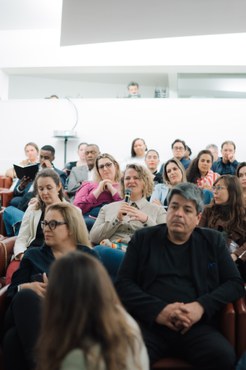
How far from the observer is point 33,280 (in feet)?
7.17

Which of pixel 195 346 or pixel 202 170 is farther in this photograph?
pixel 202 170

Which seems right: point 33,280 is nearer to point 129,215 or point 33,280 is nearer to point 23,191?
point 129,215

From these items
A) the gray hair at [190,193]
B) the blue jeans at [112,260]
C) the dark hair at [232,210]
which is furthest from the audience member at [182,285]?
the dark hair at [232,210]

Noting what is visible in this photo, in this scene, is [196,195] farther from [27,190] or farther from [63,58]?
[63,58]

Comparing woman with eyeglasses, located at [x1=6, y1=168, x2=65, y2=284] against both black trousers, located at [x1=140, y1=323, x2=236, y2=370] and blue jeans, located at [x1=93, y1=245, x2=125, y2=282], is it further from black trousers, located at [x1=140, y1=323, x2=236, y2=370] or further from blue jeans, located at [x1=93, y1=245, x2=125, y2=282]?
black trousers, located at [x1=140, y1=323, x2=236, y2=370]

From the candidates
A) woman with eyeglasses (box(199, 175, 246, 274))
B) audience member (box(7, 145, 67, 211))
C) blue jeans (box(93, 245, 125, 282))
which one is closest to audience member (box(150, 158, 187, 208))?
woman with eyeglasses (box(199, 175, 246, 274))

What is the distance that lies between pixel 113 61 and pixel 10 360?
6740mm

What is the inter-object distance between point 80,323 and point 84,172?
4.03 meters

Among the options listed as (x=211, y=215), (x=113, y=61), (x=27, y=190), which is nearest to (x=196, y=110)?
(x=113, y=61)

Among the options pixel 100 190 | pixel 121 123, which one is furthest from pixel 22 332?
pixel 121 123

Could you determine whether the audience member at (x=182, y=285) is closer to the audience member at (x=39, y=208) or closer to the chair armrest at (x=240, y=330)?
the chair armrest at (x=240, y=330)

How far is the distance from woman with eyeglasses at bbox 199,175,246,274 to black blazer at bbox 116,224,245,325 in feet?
2.15

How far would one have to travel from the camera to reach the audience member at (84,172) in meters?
4.94

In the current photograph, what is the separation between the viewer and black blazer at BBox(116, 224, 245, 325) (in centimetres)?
194
